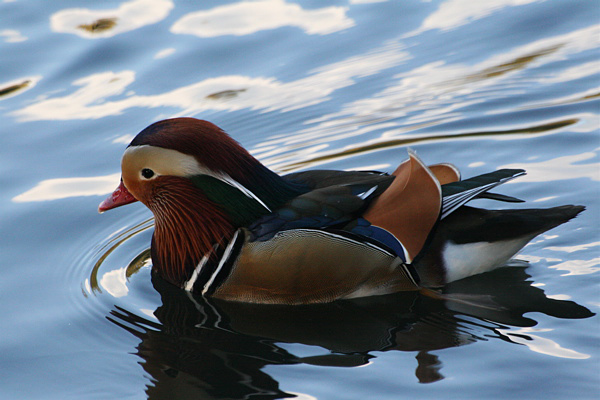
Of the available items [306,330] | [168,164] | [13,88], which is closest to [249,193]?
[168,164]

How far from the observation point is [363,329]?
4.83 m

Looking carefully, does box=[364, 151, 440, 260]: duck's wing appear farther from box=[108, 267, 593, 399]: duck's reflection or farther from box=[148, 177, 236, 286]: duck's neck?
box=[148, 177, 236, 286]: duck's neck

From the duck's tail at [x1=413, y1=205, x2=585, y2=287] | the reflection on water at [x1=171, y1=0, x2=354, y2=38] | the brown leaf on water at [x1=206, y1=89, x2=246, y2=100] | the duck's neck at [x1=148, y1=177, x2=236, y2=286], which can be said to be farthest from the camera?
the reflection on water at [x1=171, y1=0, x2=354, y2=38]

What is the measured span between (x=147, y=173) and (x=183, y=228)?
1.26 ft

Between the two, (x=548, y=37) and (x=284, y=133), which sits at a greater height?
(x=548, y=37)

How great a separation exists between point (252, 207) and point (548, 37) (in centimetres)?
414

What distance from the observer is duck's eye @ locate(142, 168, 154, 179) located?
205 inches

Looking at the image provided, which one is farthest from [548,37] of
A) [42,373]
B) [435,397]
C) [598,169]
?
[42,373]

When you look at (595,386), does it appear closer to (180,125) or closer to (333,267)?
(333,267)

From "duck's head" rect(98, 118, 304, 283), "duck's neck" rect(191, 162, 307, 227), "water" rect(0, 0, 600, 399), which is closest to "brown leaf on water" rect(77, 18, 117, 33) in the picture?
"water" rect(0, 0, 600, 399)

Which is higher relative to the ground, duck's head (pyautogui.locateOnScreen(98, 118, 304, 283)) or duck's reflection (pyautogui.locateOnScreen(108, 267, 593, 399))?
duck's head (pyautogui.locateOnScreen(98, 118, 304, 283))

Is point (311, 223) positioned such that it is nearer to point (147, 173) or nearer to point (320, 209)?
point (320, 209)

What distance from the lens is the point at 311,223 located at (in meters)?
4.82

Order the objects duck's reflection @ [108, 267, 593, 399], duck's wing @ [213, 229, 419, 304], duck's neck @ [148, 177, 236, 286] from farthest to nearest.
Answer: duck's neck @ [148, 177, 236, 286] → duck's wing @ [213, 229, 419, 304] → duck's reflection @ [108, 267, 593, 399]
